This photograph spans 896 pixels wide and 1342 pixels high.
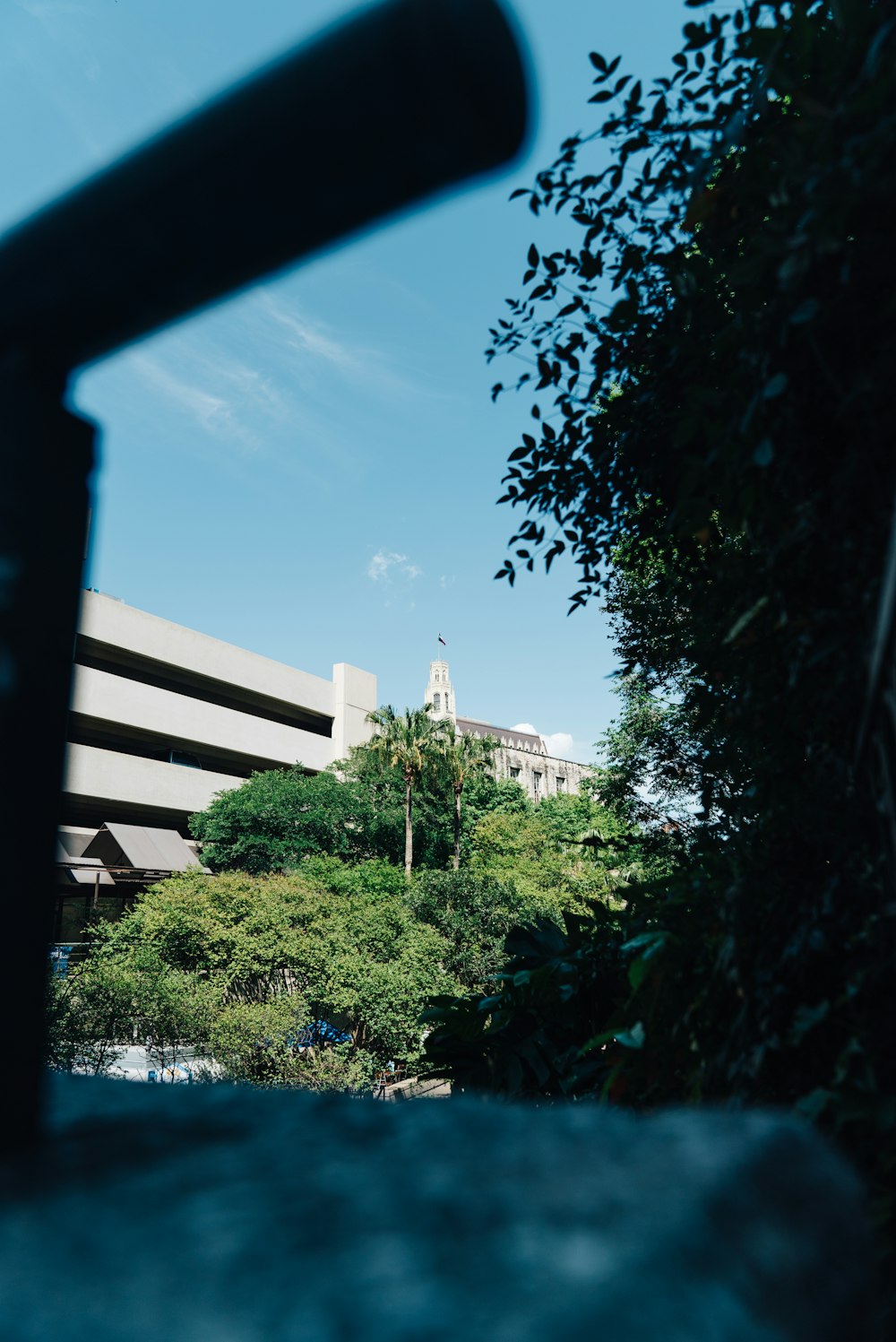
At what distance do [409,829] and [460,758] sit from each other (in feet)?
13.5

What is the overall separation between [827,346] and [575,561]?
249 cm

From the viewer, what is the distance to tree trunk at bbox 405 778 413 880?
3828cm

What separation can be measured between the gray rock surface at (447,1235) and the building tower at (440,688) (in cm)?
8929

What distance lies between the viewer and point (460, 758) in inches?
1596

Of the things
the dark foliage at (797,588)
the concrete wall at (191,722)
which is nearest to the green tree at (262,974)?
the concrete wall at (191,722)

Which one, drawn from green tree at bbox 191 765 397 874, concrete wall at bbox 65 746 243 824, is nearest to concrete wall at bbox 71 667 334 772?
concrete wall at bbox 65 746 243 824

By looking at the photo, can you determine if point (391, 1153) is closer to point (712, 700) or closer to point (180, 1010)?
point (712, 700)

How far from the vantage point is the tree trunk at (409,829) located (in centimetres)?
3828

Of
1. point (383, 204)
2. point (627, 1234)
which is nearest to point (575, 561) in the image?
point (383, 204)

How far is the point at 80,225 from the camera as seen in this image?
99 centimetres

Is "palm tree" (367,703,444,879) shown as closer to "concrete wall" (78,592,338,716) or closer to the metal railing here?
"concrete wall" (78,592,338,716)

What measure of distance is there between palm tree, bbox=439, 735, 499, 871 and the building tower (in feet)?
159

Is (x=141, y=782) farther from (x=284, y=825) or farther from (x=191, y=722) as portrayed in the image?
(x=284, y=825)

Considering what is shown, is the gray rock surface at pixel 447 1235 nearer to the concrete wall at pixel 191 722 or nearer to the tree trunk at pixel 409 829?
the concrete wall at pixel 191 722
